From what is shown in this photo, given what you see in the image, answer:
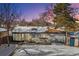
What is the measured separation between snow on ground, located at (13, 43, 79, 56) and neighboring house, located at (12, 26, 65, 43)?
2.1 inches

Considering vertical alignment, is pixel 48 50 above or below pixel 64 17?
below

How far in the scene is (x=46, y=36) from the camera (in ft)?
6.40

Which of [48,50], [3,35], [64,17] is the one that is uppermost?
[64,17]

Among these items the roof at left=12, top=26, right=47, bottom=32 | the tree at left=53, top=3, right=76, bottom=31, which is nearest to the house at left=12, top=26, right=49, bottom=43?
the roof at left=12, top=26, right=47, bottom=32

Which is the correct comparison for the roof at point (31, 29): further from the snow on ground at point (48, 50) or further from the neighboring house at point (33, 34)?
the snow on ground at point (48, 50)

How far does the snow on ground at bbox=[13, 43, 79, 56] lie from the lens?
193 centimetres

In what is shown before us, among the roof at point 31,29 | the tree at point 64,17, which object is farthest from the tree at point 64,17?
the roof at point 31,29

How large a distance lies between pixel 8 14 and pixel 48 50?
45 cm

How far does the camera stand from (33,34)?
6.41 feet

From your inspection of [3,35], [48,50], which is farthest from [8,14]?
[48,50]

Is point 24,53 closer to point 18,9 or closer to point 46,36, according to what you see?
point 46,36

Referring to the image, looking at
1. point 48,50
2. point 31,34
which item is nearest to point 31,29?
point 31,34

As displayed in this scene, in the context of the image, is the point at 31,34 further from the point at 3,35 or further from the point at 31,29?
the point at 3,35

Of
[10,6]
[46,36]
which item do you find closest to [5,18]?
[10,6]
